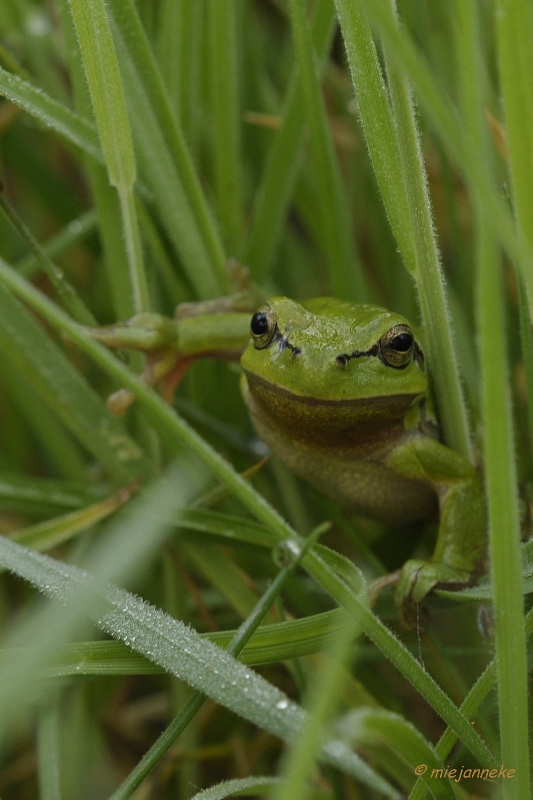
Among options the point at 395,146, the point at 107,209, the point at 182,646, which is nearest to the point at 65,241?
the point at 107,209

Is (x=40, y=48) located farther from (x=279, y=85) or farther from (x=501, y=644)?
(x=501, y=644)

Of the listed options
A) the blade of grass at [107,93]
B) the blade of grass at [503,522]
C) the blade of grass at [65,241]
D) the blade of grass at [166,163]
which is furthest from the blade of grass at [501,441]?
the blade of grass at [65,241]

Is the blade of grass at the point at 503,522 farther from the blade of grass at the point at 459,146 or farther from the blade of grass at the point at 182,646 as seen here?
the blade of grass at the point at 182,646

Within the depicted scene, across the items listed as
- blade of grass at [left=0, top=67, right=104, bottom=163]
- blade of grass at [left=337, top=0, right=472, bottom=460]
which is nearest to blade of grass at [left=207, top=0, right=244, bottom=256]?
blade of grass at [left=0, top=67, right=104, bottom=163]

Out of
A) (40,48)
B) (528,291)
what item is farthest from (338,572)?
(40,48)

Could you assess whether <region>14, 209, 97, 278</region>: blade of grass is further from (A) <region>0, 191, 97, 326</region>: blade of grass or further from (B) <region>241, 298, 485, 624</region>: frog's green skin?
(B) <region>241, 298, 485, 624</region>: frog's green skin

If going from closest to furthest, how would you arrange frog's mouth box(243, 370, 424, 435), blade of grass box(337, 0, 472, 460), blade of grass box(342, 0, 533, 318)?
blade of grass box(342, 0, 533, 318)
blade of grass box(337, 0, 472, 460)
frog's mouth box(243, 370, 424, 435)
